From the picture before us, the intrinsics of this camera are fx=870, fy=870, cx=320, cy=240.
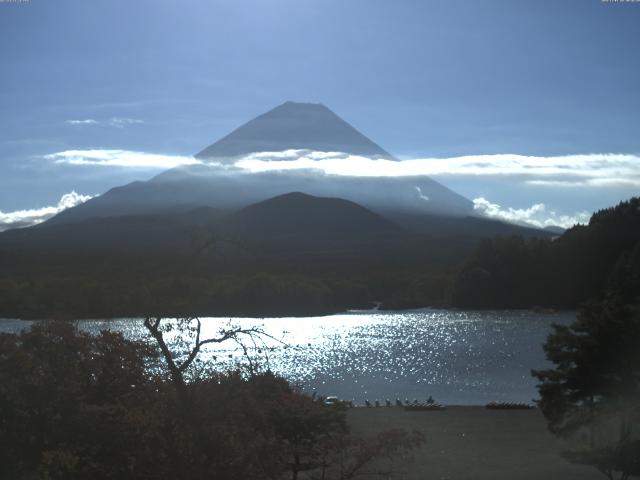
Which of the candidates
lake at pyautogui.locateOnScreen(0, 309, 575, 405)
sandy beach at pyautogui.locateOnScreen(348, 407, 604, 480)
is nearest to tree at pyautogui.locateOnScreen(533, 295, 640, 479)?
sandy beach at pyautogui.locateOnScreen(348, 407, 604, 480)

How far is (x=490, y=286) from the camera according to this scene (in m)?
91.8

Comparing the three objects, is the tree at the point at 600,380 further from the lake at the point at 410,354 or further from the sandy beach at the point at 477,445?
the lake at the point at 410,354

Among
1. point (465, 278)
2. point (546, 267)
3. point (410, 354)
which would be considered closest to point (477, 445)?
point (410, 354)

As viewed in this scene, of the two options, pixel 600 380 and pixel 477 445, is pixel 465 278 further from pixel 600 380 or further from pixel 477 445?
pixel 600 380

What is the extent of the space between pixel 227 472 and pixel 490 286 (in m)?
86.0

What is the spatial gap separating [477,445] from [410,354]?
1212 inches

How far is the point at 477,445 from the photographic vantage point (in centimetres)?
2202

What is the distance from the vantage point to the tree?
15.3 meters

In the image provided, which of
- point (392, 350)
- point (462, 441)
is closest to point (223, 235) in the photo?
point (462, 441)

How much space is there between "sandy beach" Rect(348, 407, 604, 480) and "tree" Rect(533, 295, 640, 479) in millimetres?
1988

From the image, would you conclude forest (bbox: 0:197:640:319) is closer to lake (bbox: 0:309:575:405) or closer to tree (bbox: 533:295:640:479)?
lake (bbox: 0:309:575:405)

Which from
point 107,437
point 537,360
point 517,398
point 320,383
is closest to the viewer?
point 107,437

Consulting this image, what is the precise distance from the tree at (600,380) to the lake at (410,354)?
8005 mm

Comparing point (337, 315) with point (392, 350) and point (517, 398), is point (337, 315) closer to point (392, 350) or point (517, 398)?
point (392, 350)
